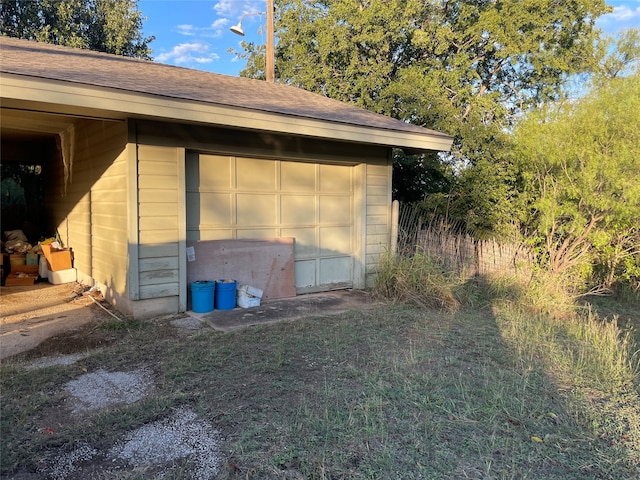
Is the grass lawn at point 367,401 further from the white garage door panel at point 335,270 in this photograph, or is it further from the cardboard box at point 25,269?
the cardboard box at point 25,269

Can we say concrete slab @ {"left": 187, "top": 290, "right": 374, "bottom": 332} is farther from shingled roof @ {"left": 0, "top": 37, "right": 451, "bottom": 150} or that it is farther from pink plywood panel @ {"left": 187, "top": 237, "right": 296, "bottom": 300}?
shingled roof @ {"left": 0, "top": 37, "right": 451, "bottom": 150}

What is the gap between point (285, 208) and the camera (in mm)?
6473

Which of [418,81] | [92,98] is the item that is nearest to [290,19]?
[418,81]

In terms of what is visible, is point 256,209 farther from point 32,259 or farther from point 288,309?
point 32,259

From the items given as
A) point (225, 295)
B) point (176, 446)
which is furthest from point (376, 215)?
point (176, 446)

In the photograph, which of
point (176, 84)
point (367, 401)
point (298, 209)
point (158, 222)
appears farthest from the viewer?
point (298, 209)

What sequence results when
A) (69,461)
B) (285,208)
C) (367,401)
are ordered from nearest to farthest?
(69,461) → (367,401) → (285,208)

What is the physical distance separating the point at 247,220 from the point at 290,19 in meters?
10.0

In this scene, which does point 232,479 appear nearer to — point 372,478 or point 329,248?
point 372,478

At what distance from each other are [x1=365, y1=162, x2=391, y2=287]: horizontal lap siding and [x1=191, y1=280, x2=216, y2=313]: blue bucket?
2807mm

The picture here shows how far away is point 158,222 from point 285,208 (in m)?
1.97

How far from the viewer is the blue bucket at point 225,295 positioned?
5543 millimetres

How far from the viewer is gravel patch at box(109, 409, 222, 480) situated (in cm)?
226

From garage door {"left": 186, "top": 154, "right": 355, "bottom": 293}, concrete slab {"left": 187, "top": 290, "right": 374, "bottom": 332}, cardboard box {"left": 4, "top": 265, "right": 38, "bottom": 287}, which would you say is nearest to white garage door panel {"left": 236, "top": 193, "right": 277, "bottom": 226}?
garage door {"left": 186, "top": 154, "right": 355, "bottom": 293}
